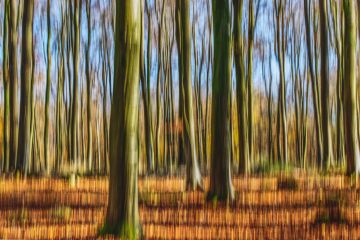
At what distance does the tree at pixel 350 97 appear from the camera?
14.6 metres

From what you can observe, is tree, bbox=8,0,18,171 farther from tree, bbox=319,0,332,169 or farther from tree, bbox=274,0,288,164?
tree, bbox=274,0,288,164

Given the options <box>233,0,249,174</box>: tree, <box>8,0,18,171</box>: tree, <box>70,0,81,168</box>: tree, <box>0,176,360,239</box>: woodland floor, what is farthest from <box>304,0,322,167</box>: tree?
<box>8,0,18,171</box>: tree

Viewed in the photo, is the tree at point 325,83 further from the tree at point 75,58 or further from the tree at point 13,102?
the tree at point 13,102

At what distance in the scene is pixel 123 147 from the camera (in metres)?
7.75

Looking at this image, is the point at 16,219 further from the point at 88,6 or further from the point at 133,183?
the point at 88,6

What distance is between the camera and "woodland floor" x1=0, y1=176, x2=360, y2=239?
809 cm

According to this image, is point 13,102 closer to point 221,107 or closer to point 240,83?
point 240,83

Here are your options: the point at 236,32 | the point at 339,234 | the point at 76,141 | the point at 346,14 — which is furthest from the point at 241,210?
the point at 76,141

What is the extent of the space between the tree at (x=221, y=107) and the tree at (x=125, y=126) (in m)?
3.49

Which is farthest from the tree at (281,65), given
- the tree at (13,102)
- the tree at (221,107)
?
the tree at (221,107)

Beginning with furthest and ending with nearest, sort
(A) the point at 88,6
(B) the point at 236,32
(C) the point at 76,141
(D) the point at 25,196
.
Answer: (A) the point at 88,6 → (C) the point at 76,141 → (B) the point at 236,32 → (D) the point at 25,196

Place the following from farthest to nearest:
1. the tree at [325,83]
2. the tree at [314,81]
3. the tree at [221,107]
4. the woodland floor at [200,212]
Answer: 1. the tree at [314,81]
2. the tree at [325,83]
3. the tree at [221,107]
4. the woodland floor at [200,212]

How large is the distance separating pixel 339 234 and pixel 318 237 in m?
0.45

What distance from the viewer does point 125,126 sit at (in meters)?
7.76
